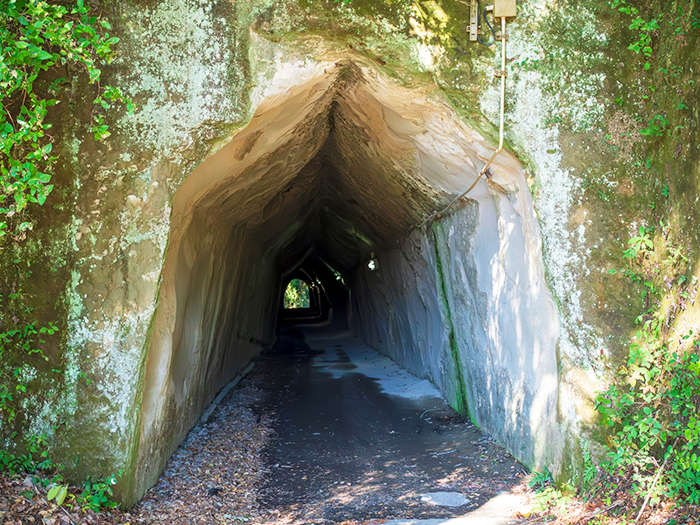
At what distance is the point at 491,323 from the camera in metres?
5.92

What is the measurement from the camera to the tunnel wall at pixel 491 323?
4.66 metres

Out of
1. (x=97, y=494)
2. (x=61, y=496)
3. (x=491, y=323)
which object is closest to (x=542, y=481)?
(x=491, y=323)

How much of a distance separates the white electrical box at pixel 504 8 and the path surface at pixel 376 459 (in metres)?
4.15

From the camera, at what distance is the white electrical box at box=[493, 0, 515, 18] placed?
420cm

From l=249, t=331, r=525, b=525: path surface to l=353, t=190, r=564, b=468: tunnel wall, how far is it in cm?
40

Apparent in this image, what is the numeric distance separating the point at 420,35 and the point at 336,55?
0.75 metres

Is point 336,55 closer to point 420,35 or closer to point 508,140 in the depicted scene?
point 420,35

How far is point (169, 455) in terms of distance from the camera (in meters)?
5.30

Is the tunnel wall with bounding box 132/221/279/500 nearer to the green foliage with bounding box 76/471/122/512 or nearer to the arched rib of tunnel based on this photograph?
the arched rib of tunnel

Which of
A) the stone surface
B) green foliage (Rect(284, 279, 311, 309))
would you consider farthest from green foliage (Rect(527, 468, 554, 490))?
green foliage (Rect(284, 279, 311, 309))

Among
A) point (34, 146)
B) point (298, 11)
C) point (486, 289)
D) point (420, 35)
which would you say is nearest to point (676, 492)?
point (486, 289)

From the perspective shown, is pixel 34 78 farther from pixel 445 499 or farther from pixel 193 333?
pixel 445 499

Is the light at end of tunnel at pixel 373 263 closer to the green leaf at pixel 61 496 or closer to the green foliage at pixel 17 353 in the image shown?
the green foliage at pixel 17 353

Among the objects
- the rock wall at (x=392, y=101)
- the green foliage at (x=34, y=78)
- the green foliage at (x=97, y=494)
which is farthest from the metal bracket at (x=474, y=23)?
the green foliage at (x=97, y=494)
